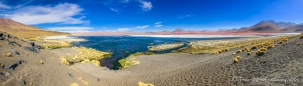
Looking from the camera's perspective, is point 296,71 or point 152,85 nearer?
point 296,71

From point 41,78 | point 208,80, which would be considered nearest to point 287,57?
point 208,80

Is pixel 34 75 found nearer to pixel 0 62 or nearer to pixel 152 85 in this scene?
pixel 0 62

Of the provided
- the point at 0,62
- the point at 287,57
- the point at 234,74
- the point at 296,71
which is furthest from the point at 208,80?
the point at 0,62

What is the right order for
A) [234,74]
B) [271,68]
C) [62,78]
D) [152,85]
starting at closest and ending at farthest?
[271,68] < [234,74] < [62,78] < [152,85]

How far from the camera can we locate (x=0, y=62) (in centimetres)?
1329

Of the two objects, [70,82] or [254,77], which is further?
[70,82]

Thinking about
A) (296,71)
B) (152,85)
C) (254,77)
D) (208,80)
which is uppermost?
(296,71)

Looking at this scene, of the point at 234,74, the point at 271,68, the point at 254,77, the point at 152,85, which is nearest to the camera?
the point at 254,77

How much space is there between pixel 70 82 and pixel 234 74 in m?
15.5

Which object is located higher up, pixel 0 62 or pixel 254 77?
pixel 0 62

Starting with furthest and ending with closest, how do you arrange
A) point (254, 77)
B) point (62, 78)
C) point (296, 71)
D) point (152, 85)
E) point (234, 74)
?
point (152, 85) < point (62, 78) < point (234, 74) < point (254, 77) < point (296, 71)

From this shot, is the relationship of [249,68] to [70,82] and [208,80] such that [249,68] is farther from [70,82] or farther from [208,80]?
[70,82]

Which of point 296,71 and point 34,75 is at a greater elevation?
point 296,71

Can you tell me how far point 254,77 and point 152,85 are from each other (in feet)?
31.3
